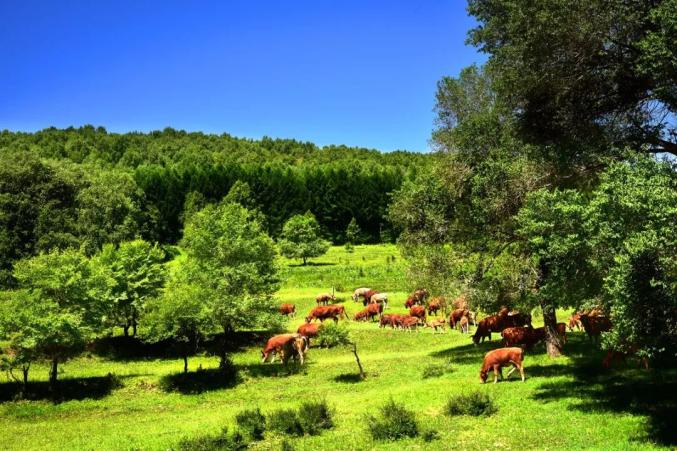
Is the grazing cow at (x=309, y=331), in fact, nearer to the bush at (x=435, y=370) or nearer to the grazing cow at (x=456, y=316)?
the grazing cow at (x=456, y=316)

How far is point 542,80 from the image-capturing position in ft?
64.5

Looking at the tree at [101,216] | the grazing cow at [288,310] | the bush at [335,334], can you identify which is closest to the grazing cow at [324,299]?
the grazing cow at [288,310]

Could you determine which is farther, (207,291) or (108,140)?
(108,140)

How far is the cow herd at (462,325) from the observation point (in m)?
23.1

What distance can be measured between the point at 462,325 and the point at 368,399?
19028 millimetres

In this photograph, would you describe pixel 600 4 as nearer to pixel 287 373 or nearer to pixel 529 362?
pixel 529 362

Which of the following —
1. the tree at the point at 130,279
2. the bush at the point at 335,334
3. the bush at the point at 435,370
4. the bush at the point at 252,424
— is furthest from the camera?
the tree at the point at 130,279

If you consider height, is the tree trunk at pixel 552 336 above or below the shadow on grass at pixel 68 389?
above

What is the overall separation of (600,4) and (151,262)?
35.2 metres

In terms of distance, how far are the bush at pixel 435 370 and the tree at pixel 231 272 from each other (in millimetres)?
10088

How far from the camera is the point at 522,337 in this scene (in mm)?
28875

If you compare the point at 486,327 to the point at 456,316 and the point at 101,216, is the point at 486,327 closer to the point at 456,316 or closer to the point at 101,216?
the point at 456,316

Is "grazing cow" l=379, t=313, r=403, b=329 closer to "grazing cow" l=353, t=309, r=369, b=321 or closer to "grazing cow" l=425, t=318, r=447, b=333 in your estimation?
"grazing cow" l=425, t=318, r=447, b=333

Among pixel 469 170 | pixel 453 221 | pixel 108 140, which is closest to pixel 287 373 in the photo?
pixel 453 221
